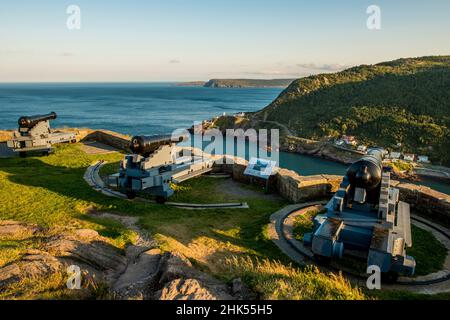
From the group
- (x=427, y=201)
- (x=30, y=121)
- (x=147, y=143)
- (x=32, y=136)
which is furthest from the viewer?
(x=32, y=136)

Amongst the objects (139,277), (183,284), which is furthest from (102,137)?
(183,284)

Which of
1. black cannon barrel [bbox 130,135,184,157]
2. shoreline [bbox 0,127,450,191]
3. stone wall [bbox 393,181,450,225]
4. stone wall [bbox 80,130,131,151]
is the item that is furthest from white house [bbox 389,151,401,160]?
black cannon barrel [bbox 130,135,184,157]

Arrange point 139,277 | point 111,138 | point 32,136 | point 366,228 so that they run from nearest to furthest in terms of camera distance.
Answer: point 139,277
point 366,228
point 32,136
point 111,138

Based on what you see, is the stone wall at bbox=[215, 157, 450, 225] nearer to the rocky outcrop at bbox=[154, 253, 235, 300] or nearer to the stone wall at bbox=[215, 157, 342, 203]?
the stone wall at bbox=[215, 157, 342, 203]

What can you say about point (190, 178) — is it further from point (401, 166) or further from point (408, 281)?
point (401, 166)

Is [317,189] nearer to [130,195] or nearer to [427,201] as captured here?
[427,201]

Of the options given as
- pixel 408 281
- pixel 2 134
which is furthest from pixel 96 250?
pixel 2 134

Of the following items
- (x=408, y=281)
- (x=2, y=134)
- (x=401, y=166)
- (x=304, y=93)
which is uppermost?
(x=304, y=93)
